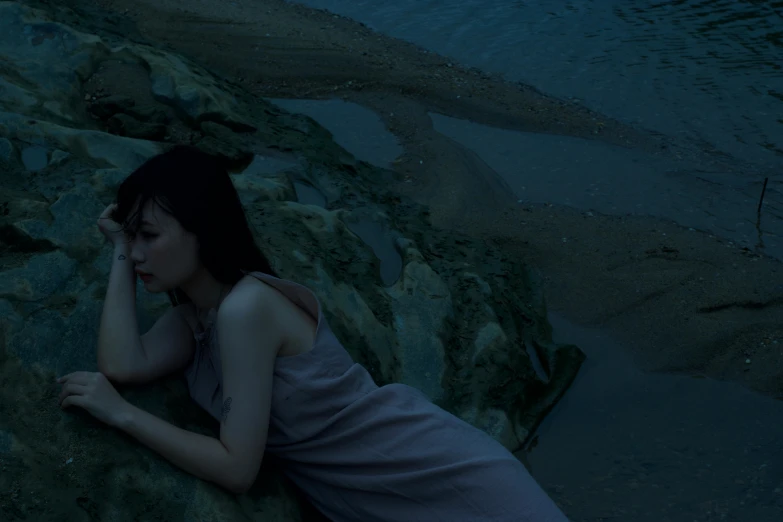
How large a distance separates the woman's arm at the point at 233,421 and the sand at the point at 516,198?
8.29 feet

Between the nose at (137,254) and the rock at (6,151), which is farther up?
the nose at (137,254)

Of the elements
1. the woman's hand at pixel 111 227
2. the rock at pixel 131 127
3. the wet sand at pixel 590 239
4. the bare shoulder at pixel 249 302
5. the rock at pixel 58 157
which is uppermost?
the bare shoulder at pixel 249 302

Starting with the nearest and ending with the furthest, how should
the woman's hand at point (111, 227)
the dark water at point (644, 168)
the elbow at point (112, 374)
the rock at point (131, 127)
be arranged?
the elbow at point (112, 374) → the woman's hand at point (111, 227) → the dark water at point (644, 168) → the rock at point (131, 127)

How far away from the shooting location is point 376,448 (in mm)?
2432

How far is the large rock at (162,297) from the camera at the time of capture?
2.32 metres

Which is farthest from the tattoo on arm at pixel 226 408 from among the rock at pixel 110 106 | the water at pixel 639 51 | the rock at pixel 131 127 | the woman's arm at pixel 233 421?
the water at pixel 639 51

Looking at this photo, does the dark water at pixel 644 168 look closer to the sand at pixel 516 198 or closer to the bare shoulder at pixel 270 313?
the sand at pixel 516 198

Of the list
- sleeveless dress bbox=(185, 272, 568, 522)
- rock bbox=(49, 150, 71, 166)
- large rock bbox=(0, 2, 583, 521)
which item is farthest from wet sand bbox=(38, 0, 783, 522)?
rock bbox=(49, 150, 71, 166)

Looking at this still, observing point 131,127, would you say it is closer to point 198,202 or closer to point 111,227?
point 111,227

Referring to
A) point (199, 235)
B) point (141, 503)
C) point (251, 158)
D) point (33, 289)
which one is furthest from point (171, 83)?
point (141, 503)

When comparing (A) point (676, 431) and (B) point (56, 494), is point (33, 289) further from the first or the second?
(A) point (676, 431)

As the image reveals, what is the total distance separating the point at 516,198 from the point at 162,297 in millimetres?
3353

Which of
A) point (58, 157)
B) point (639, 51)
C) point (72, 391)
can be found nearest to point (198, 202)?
point (72, 391)

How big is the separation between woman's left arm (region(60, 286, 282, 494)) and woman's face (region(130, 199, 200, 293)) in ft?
0.59
